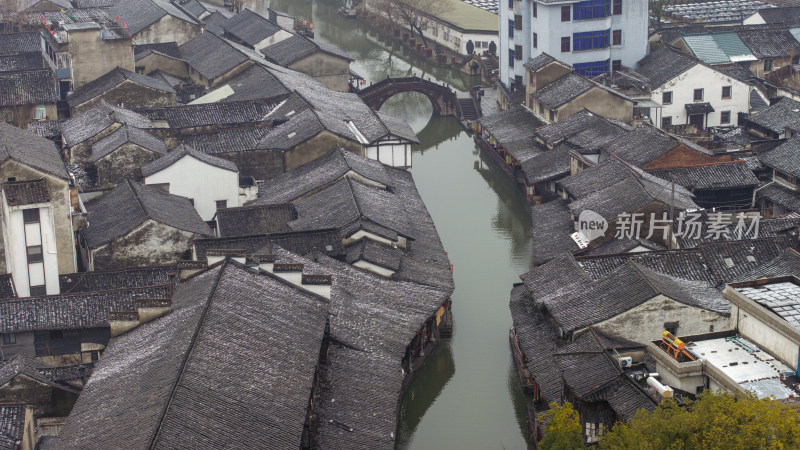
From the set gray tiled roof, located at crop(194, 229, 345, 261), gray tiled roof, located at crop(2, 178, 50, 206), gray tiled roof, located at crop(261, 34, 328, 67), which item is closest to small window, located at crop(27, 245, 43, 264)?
gray tiled roof, located at crop(2, 178, 50, 206)

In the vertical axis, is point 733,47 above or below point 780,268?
above

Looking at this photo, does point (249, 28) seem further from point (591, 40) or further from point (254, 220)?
point (254, 220)

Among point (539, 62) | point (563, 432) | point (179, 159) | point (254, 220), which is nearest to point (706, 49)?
point (539, 62)

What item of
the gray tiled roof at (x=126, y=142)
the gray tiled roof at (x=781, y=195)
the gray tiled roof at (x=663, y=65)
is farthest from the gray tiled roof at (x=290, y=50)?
the gray tiled roof at (x=781, y=195)

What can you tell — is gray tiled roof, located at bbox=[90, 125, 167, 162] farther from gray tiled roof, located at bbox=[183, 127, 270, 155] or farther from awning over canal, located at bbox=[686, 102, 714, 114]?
awning over canal, located at bbox=[686, 102, 714, 114]

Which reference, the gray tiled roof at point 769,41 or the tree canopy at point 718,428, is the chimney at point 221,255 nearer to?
the tree canopy at point 718,428
